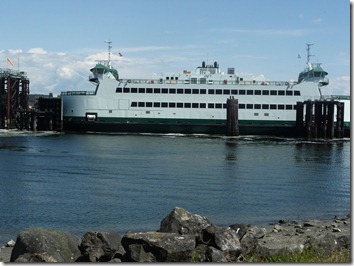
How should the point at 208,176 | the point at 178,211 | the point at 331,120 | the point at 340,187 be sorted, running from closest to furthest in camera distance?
1. the point at 178,211
2. the point at 340,187
3. the point at 208,176
4. the point at 331,120

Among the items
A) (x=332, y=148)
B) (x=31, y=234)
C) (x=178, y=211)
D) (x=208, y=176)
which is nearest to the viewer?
(x=31, y=234)

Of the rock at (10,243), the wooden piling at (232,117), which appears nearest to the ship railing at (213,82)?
the wooden piling at (232,117)

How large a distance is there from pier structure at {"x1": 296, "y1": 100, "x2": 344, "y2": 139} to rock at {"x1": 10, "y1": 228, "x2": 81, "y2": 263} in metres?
50.4

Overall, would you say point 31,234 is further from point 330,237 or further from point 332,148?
point 332,148

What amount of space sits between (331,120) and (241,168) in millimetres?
29403

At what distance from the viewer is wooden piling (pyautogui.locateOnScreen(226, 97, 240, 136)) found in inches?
2340

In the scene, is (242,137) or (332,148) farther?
(242,137)

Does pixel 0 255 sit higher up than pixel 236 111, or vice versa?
pixel 236 111

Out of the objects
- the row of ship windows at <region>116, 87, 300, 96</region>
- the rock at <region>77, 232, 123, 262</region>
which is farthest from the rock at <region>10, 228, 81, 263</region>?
the row of ship windows at <region>116, 87, 300, 96</region>

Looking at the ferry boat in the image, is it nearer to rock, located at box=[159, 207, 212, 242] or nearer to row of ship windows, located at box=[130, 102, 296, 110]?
row of ship windows, located at box=[130, 102, 296, 110]

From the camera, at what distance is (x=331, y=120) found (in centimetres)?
5916

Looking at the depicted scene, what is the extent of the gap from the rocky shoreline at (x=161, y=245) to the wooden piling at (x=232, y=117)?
156 ft

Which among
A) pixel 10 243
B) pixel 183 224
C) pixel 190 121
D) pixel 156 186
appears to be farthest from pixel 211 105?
pixel 183 224

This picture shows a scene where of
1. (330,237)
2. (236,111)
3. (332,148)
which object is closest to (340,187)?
(330,237)
